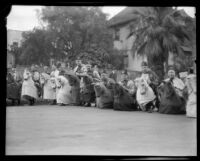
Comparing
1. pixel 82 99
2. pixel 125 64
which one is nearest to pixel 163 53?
pixel 125 64

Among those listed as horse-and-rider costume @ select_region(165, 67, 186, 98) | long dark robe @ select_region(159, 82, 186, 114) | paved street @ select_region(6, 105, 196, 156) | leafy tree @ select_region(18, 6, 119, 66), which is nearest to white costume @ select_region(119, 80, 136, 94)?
long dark robe @ select_region(159, 82, 186, 114)

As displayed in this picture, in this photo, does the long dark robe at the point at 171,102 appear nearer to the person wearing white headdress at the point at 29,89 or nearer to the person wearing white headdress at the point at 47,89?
the person wearing white headdress at the point at 47,89

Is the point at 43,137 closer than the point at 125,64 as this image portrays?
Yes

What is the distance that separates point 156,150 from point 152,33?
15.6 feet

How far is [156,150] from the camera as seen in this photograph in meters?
6.44

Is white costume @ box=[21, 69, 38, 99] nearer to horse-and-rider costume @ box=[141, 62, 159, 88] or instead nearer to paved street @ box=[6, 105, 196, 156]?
paved street @ box=[6, 105, 196, 156]

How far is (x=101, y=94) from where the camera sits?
43.1ft

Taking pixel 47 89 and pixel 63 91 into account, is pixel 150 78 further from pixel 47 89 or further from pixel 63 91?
pixel 47 89

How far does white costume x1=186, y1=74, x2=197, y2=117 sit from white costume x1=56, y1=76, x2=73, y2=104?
205 inches

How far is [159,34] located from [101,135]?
384 cm

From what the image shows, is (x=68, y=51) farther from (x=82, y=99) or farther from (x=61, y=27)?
(x=82, y=99)

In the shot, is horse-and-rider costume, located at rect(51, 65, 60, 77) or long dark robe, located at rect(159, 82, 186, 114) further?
horse-and-rider costume, located at rect(51, 65, 60, 77)

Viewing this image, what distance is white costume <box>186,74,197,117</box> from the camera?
998cm
